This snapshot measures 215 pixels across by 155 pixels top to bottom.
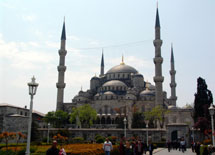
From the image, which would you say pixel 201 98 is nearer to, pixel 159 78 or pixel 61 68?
pixel 159 78

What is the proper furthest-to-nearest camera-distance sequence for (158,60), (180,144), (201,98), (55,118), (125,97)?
(125,97)
(158,60)
(55,118)
(201,98)
(180,144)

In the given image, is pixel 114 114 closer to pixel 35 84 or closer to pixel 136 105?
pixel 136 105

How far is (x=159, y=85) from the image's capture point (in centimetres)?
3991

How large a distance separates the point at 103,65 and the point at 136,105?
22044 millimetres

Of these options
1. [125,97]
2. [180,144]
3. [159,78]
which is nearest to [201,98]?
[180,144]

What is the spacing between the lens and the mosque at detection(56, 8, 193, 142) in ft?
133

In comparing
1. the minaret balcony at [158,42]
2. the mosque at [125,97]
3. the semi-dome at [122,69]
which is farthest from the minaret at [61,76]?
the semi-dome at [122,69]

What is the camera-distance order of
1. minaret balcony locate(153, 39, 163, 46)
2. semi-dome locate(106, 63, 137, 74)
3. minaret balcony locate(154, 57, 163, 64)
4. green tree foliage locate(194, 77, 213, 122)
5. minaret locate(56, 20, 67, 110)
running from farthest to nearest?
semi-dome locate(106, 63, 137, 74), minaret locate(56, 20, 67, 110), minaret balcony locate(153, 39, 163, 46), minaret balcony locate(154, 57, 163, 64), green tree foliage locate(194, 77, 213, 122)

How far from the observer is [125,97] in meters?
45.8

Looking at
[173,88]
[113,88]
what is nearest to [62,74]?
[113,88]

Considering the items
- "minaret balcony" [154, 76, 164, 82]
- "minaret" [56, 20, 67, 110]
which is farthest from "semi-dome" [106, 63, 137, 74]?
"minaret balcony" [154, 76, 164, 82]

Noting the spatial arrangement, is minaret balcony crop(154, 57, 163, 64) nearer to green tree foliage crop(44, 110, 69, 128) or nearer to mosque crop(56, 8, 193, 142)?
mosque crop(56, 8, 193, 142)

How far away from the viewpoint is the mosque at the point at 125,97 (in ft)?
133

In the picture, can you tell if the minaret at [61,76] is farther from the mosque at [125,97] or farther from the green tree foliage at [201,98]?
the green tree foliage at [201,98]
